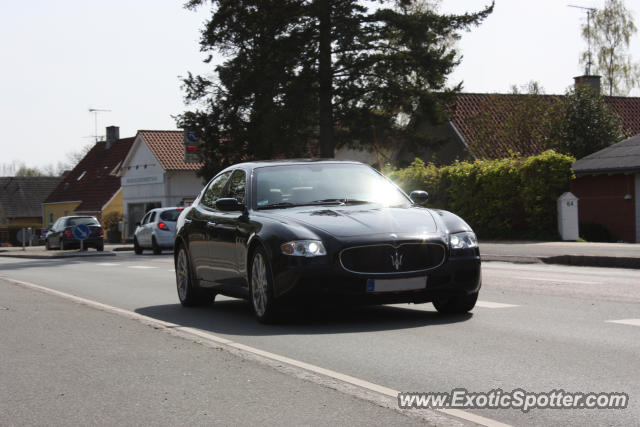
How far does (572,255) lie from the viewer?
1928 cm

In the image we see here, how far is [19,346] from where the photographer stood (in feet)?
28.0

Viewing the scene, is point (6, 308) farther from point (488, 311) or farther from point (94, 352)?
point (488, 311)

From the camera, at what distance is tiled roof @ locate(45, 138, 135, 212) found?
80562 mm

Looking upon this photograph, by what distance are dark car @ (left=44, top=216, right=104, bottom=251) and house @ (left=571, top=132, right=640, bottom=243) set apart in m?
18.7

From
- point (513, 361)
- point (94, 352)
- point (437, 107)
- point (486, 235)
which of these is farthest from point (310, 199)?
point (437, 107)

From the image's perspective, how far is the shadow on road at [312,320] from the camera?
9.11m

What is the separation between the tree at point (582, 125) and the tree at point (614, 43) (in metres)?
28.0

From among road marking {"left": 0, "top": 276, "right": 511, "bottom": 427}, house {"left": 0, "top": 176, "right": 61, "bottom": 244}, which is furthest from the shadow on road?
house {"left": 0, "top": 176, "right": 61, "bottom": 244}

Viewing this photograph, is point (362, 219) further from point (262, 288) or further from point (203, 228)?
point (203, 228)

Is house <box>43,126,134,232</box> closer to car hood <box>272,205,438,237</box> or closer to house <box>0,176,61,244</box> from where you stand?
house <box>0,176,61,244</box>

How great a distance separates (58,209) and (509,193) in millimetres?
66030

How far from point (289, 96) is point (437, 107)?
542cm

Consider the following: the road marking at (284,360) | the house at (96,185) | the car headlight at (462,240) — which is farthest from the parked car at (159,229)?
the house at (96,185)

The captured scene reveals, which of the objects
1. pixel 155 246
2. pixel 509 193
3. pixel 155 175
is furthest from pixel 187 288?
pixel 155 175
